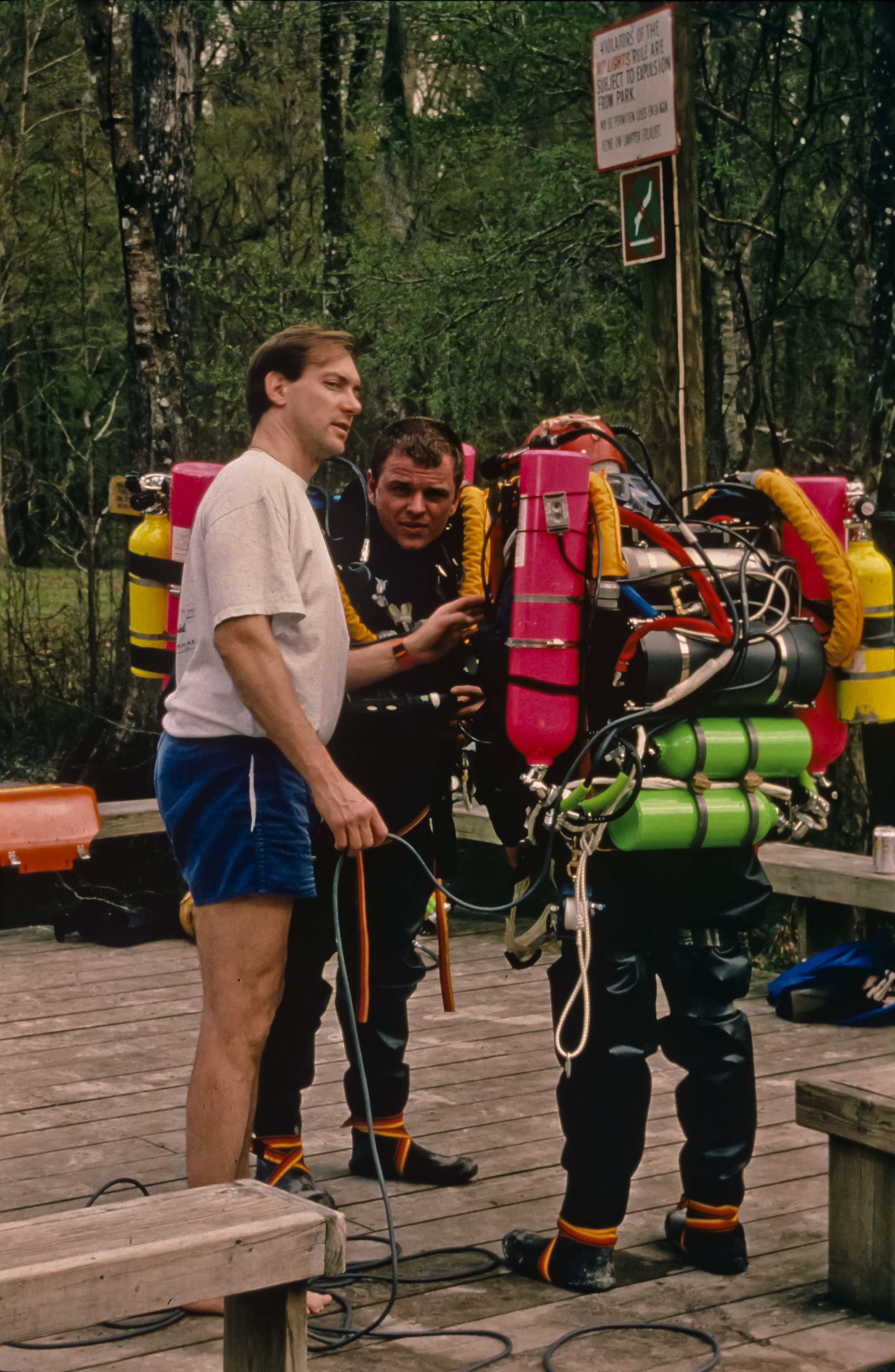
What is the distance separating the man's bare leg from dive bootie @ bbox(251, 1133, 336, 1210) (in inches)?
25.1

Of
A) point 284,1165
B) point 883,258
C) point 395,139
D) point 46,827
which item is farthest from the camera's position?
point 395,139

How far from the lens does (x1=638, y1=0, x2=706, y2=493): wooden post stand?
214 inches

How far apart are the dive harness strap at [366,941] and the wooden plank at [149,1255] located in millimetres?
1035

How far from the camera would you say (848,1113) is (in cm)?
300

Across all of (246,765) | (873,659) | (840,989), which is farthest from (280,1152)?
(840,989)

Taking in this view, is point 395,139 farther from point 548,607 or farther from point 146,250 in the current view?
point 548,607

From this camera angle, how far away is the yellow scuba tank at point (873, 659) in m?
3.17

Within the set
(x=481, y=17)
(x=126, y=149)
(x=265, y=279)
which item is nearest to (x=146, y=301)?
(x=126, y=149)

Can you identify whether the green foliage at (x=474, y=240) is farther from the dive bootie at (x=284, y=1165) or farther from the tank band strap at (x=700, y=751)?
the dive bootie at (x=284, y=1165)

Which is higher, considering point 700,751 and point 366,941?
point 700,751

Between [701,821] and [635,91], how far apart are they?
3.35m

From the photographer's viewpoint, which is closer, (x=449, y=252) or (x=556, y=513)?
(x=556, y=513)

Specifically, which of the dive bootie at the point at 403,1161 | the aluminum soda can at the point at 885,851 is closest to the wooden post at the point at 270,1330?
the dive bootie at the point at 403,1161

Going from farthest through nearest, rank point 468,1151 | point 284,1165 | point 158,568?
point 158,568 → point 468,1151 → point 284,1165
